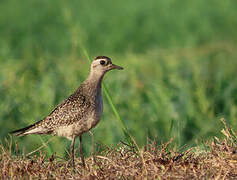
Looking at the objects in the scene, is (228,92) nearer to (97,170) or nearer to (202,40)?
(97,170)

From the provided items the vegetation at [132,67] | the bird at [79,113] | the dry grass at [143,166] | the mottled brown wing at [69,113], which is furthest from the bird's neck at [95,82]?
the dry grass at [143,166]

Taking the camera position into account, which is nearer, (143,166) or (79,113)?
(143,166)

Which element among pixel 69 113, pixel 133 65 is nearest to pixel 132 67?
pixel 133 65

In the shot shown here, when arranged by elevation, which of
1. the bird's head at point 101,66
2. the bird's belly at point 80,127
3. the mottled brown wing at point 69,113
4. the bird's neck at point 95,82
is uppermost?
the bird's head at point 101,66

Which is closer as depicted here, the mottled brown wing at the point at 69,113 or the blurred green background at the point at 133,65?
the mottled brown wing at the point at 69,113

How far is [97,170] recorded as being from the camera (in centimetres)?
398

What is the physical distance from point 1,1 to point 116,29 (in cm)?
735

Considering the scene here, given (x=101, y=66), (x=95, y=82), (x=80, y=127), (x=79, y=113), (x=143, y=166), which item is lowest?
(x=143, y=166)

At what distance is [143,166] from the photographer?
A: 3854 millimetres

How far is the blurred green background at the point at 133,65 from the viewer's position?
867 centimetres

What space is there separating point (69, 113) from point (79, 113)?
12 centimetres

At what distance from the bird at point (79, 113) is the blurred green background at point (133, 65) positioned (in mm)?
344

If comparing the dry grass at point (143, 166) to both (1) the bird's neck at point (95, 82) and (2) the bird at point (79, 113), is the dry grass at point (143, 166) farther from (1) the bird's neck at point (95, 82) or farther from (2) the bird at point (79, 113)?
(1) the bird's neck at point (95, 82)

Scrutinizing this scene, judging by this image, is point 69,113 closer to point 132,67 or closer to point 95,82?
point 95,82
